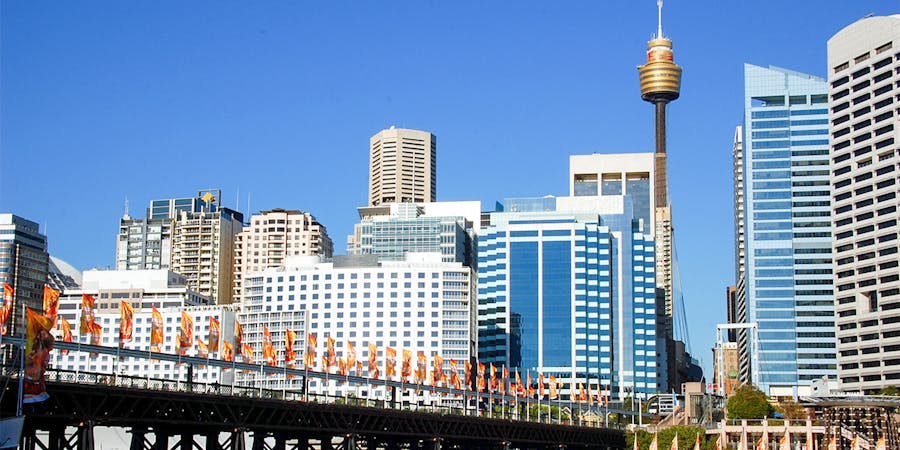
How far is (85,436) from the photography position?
10956 cm

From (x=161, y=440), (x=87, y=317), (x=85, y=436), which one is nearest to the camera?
(x=85, y=436)

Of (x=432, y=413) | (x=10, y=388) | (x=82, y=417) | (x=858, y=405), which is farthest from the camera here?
(x=432, y=413)

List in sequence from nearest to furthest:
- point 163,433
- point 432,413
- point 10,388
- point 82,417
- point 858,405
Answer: point 10,388 < point 82,417 < point 163,433 < point 858,405 < point 432,413

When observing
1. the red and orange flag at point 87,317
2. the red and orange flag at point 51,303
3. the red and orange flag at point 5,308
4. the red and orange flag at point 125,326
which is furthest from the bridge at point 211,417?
the red and orange flag at point 51,303

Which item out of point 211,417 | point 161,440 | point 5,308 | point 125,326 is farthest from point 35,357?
point 125,326

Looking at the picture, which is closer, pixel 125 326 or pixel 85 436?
pixel 85 436

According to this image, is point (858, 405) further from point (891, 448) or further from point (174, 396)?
point (174, 396)

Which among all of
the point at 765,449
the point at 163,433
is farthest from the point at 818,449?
the point at 163,433

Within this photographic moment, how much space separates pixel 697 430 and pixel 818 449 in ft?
54.0

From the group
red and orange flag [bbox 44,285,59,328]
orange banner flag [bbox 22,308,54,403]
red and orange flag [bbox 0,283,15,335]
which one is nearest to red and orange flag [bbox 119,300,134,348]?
red and orange flag [bbox 0,283,15,335]

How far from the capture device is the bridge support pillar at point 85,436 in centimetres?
10731

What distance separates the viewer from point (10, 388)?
10100 cm

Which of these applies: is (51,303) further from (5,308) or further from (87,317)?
(87,317)

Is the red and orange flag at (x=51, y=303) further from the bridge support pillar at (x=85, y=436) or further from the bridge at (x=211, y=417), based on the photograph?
the bridge support pillar at (x=85, y=436)
